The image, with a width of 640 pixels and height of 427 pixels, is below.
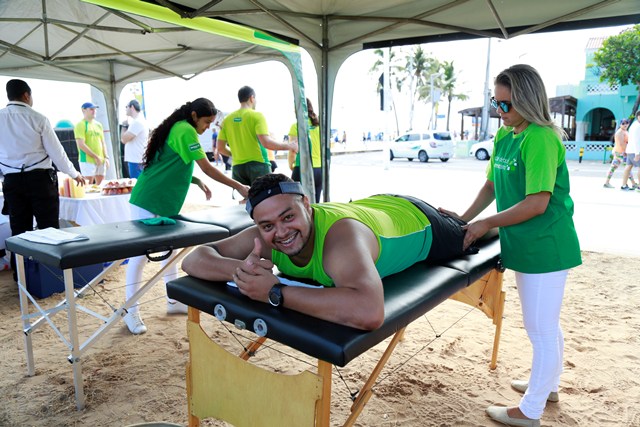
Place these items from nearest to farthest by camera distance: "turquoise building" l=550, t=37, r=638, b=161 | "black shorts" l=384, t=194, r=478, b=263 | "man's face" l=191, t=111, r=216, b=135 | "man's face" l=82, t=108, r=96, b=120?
"black shorts" l=384, t=194, r=478, b=263 → "man's face" l=191, t=111, r=216, b=135 → "man's face" l=82, t=108, r=96, b=120 → "turquoise building" l=550, t=37, r=638, b=161

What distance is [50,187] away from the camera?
367 cm

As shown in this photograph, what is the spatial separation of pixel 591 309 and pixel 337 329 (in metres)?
2.85

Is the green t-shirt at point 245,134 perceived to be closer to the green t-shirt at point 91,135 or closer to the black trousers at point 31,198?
the black trousers at point 31,198

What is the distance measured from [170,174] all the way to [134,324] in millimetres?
1013

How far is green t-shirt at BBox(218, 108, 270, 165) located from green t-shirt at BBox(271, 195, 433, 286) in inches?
100

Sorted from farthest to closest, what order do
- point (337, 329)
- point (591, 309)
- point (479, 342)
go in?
point (591, 309)
point (479, 342)
point (337, 329)

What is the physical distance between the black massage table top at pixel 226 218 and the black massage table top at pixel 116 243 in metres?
0.09

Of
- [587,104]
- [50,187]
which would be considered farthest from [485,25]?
[587,104]

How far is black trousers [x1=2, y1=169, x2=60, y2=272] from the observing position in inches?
140

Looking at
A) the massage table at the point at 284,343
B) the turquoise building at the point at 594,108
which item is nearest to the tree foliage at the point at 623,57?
the turquoise building at the point at 594,108

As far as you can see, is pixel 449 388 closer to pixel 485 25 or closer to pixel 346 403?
pixel 346 403

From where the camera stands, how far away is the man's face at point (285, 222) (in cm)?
147

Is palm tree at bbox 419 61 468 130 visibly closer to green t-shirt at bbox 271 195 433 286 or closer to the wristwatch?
green t-shirt at bbox 271 195 433 286

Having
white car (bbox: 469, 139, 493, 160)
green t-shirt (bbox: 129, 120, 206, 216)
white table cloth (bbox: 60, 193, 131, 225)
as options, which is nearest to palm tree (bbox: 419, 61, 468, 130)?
white car (bbox: 469, 139, 493, 160)
